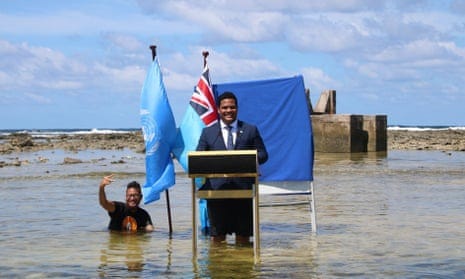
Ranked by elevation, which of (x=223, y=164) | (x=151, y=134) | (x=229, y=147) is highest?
(x=151, y=134)

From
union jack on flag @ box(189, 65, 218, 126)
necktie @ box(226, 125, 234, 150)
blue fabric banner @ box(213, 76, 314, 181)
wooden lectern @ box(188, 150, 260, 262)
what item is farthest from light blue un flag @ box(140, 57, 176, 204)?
wooden lectern @ box(188, 150, 260, 262)

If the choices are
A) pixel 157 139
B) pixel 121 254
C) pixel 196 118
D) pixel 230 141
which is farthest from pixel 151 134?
pixel 121 254

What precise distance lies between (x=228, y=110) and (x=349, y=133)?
21606 millimetres

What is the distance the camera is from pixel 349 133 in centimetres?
3027

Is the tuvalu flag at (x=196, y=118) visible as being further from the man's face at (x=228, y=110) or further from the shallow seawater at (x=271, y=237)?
the shallow seawater at (x=271, y=237)

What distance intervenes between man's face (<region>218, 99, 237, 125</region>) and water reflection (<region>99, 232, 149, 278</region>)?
178 centimetres

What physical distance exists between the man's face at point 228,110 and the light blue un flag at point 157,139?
1.19 meters

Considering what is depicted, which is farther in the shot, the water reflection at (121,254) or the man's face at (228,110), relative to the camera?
the man's face at (228,110)

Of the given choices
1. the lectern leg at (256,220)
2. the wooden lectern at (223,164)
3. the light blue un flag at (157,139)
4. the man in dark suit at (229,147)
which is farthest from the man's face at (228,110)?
the light blue un flag at (157,139)

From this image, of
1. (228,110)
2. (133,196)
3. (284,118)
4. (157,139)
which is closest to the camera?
(228,110)

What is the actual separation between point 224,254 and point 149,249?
3.42 ft

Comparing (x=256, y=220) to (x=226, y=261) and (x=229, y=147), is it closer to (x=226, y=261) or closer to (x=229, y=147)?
(x=226, y=261)

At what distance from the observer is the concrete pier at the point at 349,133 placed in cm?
3030

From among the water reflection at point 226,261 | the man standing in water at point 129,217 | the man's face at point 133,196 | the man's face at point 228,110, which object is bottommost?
the water reflection at point 226,261
